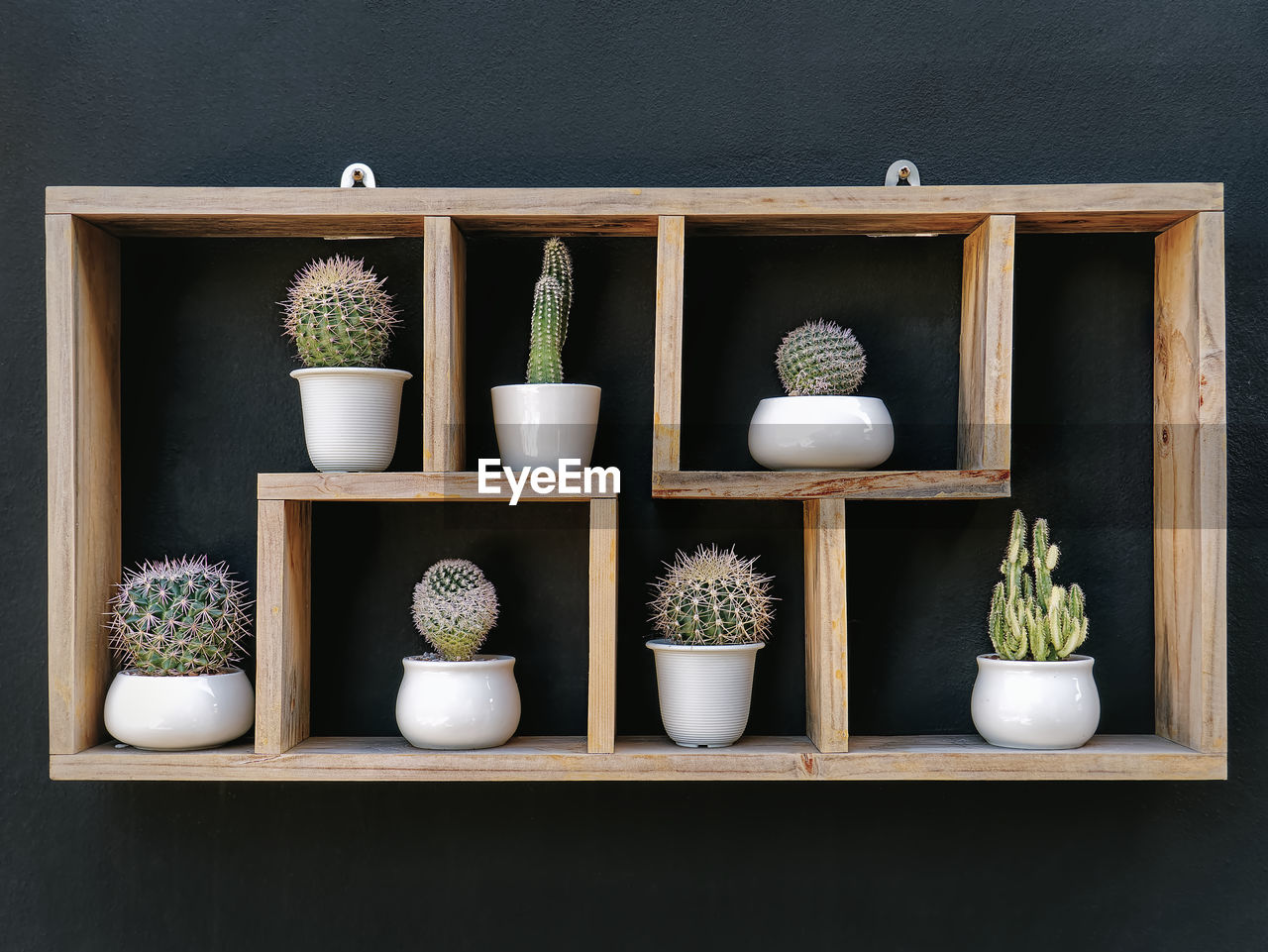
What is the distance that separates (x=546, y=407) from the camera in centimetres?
127

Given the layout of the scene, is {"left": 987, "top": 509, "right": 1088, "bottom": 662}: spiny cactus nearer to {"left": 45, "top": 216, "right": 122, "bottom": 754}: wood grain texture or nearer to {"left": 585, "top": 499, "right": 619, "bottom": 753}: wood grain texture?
{"left": 585, "top": 499, "right": 619, "bottom": 753}: wood grain texture

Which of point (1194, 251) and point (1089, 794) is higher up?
point (1194, 251)

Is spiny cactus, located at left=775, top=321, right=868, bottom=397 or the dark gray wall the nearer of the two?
spiny cactus, located at left=775, top=321, right=868, bottom=397

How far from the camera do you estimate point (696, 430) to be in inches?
55.9

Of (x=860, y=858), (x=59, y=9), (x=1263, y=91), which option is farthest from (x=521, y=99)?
(x=860, y=858)

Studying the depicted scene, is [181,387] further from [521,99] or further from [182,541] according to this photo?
[521,99]

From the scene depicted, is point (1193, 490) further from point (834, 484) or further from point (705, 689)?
point (705, 689)

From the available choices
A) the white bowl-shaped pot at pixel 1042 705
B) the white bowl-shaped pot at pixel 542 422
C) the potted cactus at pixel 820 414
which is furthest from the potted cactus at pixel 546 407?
the white bowl-shaped pot at pixel 1042 705

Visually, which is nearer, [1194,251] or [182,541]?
[1194,251]

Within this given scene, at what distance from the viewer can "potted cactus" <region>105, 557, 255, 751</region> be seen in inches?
48.9

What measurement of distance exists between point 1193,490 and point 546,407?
0.82 meters

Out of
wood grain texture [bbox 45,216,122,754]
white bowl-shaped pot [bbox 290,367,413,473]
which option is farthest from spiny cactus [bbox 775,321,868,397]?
wood grain texture [bbox 45,216,122,754]

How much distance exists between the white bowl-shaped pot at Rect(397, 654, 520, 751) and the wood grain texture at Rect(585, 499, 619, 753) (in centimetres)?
12

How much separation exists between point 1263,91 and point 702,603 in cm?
106
